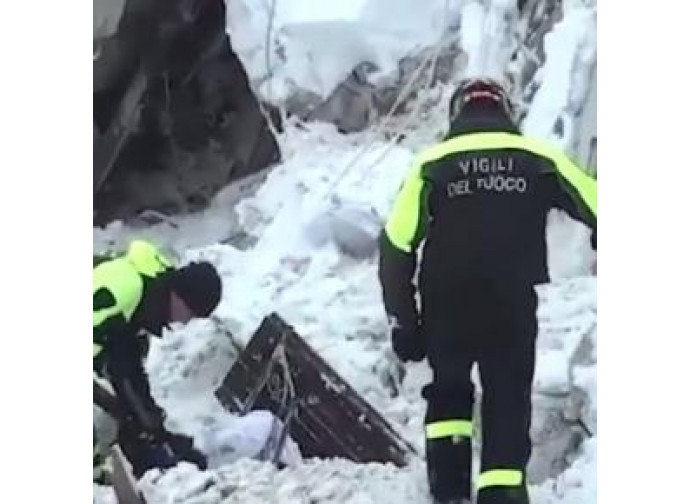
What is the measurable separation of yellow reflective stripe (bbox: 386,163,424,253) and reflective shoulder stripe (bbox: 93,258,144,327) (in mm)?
310

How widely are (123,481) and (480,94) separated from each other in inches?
24.7

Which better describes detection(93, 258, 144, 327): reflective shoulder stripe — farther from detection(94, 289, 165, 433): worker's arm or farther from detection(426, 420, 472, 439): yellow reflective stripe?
detection(426, 420, 472, 439): yellow reflective stripe

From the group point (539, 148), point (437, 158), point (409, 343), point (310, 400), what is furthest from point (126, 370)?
point (539, 148)

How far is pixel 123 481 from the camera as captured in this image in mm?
1709

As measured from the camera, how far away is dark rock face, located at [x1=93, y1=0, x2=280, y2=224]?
171cm

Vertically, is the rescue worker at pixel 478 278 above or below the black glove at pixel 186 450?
above

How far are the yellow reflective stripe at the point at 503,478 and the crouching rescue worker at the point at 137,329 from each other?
341mm

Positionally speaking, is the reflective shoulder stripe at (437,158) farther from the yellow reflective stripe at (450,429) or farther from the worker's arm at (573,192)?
the yellow reflective stripe at (450,429)

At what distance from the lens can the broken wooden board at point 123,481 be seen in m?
1.71

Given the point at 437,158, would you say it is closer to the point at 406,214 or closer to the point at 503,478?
the point at 406,214

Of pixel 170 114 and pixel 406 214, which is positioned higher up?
pixel 170 114

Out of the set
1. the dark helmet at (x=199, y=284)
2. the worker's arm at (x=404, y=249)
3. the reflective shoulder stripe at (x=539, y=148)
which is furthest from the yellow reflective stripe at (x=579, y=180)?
the dark helmet at (x=199, y=284)

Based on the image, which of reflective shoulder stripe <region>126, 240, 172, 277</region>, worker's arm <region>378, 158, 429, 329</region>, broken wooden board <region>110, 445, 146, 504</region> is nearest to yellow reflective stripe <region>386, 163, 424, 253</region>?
worker's arm <region>378, 158, 429, 329</region>
